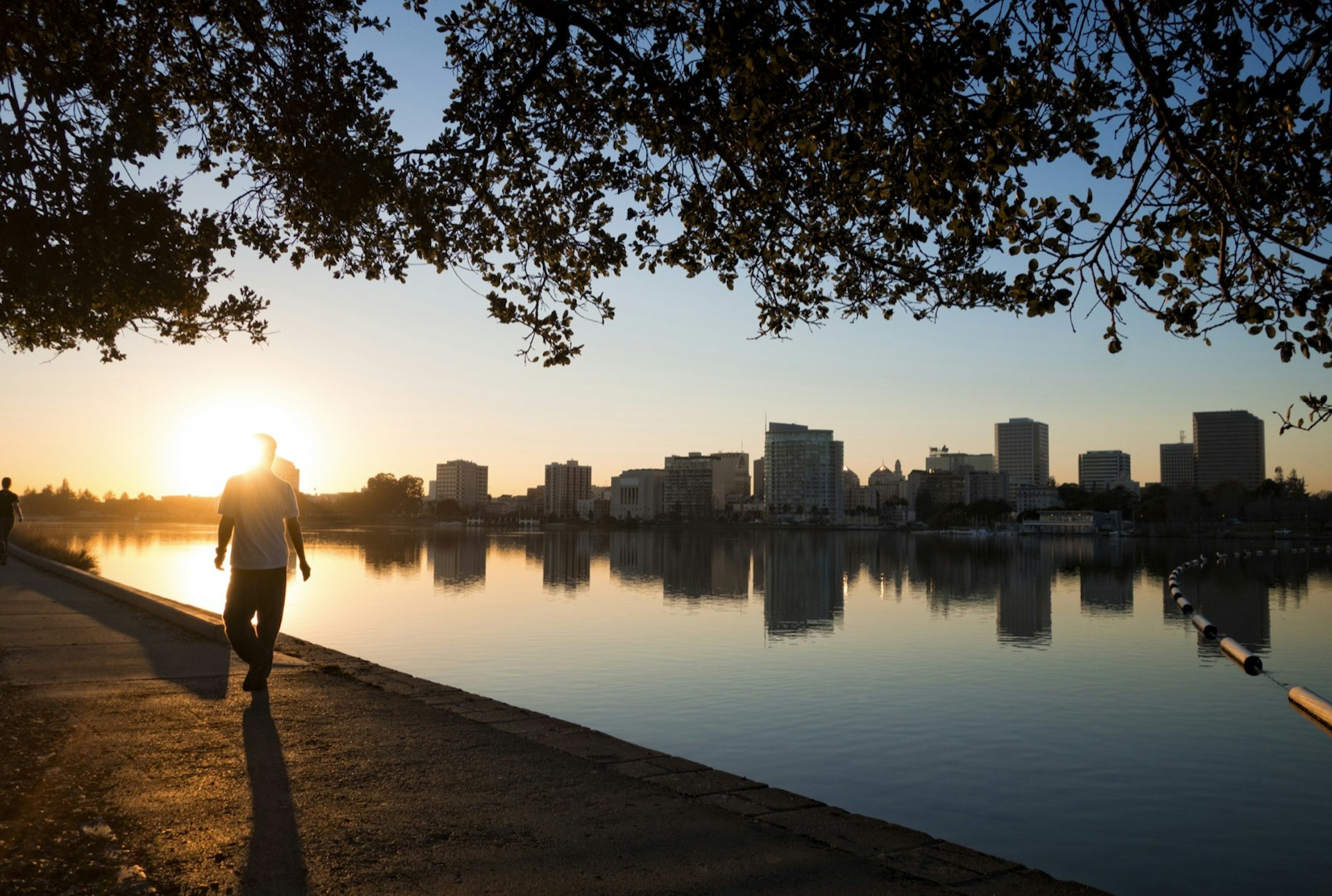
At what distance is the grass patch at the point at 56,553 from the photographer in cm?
2633

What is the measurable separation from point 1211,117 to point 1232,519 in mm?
173056

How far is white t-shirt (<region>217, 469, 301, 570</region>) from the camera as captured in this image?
815cm

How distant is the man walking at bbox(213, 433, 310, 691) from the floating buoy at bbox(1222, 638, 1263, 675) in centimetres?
1626

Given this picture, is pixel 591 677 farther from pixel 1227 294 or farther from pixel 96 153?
pixel 1227 294

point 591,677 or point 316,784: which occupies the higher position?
point 316,784

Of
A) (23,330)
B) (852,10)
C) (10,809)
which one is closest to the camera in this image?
(10,809)

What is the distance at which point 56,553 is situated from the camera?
27.8 meters

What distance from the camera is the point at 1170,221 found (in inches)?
248

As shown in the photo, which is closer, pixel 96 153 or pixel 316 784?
pixel 316 784

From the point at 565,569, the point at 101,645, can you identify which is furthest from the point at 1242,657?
the point at 565,569

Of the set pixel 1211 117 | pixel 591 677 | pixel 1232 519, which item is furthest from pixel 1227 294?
pixel 1232 519

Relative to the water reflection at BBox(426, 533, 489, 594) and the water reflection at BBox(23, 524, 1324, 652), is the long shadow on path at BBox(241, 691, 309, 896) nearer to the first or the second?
the water reflection at BBox(23, 524, 1324, 652)

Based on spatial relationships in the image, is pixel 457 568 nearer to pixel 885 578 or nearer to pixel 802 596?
pixel 885 578

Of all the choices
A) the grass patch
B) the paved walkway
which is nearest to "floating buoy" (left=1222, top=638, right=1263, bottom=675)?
the paved walkway
